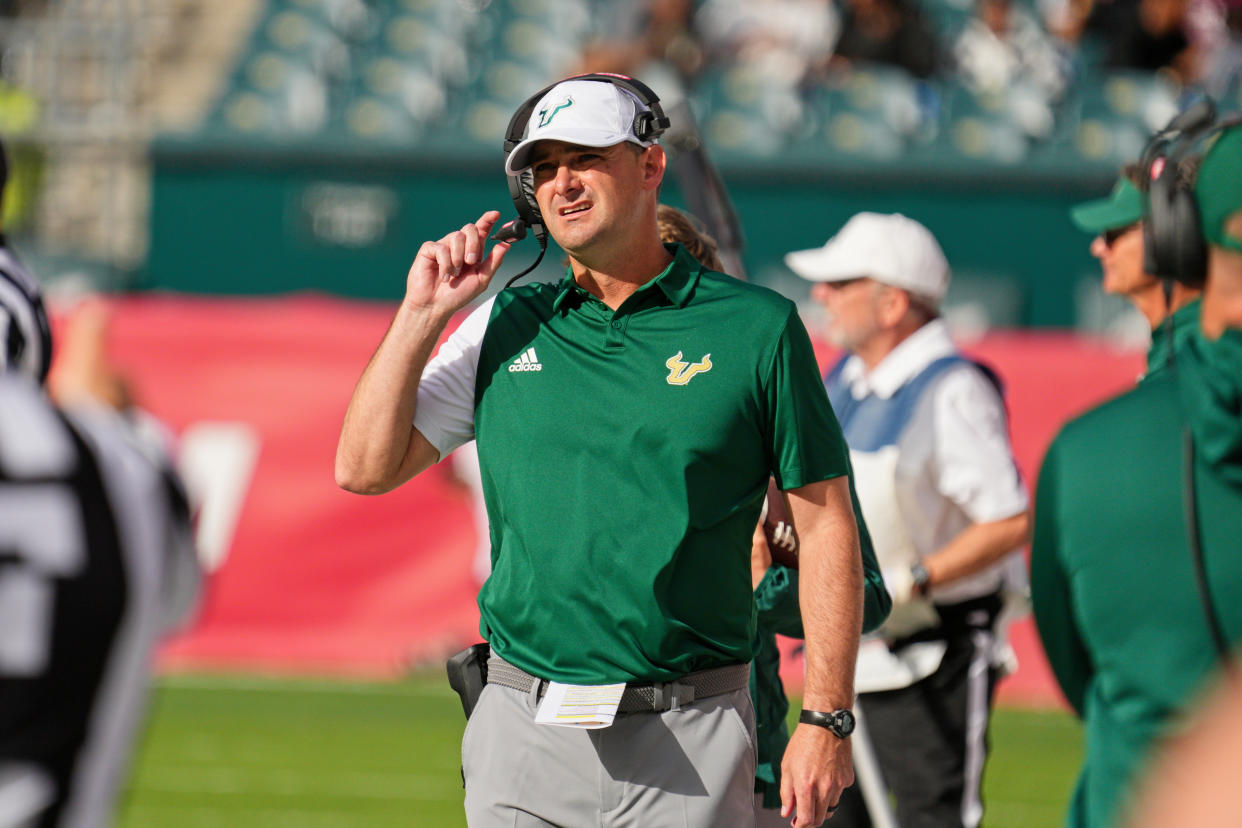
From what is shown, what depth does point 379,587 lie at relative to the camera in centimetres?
1090

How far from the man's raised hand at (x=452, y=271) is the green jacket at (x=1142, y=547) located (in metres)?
1.41

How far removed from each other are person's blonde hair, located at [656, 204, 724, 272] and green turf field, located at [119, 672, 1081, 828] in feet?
12.8

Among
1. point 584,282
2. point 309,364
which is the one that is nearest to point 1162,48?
point 309,364

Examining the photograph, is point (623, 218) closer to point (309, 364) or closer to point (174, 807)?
point (174, 807)

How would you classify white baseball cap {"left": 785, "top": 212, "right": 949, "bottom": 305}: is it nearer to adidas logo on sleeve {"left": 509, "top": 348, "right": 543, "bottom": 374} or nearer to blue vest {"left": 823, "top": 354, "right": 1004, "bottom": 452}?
blue vest {"left": 823, "top": 354, "right": 1004, "bottom": 452}

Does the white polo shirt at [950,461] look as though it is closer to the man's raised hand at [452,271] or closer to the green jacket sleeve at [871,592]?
the green jacket sleeve at [871,592]

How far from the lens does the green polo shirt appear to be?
332cm

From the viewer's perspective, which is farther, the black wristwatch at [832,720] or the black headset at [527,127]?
the black headset at [527,127]

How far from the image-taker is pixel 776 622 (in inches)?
152

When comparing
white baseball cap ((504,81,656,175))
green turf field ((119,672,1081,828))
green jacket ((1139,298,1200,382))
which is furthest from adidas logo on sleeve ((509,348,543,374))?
green turf field ((119,672,1081,828))

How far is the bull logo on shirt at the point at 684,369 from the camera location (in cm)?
339

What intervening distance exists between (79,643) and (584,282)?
184cm

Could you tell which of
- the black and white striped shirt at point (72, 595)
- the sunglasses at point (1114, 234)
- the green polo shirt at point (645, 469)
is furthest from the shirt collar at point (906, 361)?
the black and white striped shirt at point (72, 595)

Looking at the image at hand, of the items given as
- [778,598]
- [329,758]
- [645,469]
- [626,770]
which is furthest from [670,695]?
[329,758]
